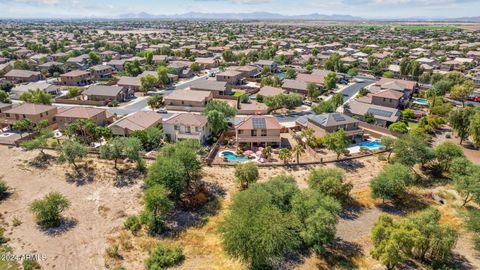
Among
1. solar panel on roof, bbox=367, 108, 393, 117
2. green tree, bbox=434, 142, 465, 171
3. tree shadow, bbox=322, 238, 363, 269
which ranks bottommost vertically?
tree shadow, bbox=322, 238, 363, 269

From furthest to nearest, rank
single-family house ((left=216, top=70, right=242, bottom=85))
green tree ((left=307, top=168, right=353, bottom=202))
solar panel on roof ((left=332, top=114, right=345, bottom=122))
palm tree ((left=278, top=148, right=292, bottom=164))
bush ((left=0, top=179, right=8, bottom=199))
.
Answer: single-family house ((left=216, top=70, right=242, bottom=85)) < solar panel on roof ((left=332, top=114, right=345, bottom=122)) < palm tree ((left=278, top=148, right=292, bottom=164)) < bush ((left=0, top=179, right=8, bottom=199)) < green tree ((left=307, top=168, right=353, bottom=202))

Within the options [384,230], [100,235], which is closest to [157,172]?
[100,235]

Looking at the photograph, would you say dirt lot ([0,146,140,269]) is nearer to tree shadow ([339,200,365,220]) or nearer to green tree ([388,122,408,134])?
tree shadow ([339,200,365,220])

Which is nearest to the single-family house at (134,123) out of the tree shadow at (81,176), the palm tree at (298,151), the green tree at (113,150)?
the green tree at (113,150)

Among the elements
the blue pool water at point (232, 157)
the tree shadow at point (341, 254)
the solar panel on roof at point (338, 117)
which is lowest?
the tree shadow at point (341, 254)

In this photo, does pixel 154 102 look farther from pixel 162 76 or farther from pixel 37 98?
pixel 37 98

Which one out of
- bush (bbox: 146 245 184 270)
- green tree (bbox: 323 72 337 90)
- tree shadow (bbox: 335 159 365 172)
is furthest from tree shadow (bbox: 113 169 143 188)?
green tree (bbox: 323 72 337 90)

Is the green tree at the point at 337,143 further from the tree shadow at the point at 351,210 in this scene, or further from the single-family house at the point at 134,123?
the single-family house at the point at 134,123
